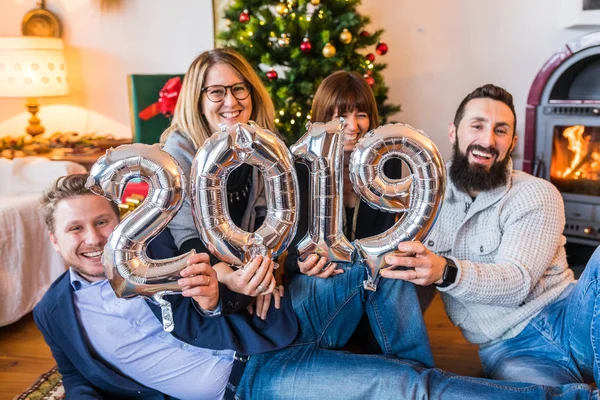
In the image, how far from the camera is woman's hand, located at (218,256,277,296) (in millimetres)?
1143

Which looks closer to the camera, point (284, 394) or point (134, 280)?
point (134, 280)

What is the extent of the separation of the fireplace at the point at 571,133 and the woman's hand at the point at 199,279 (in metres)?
2.31

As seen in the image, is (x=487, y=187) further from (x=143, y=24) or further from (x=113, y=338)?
(x=143, y=24)

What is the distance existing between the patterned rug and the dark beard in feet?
4.65

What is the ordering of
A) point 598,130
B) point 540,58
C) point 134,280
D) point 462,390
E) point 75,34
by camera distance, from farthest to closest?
point 75,34
point 540,58
point 598,130
point 462,390
point 134,280

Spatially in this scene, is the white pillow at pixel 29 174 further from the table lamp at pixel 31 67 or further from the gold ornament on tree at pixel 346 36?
the gold ornament on tree at pixel 346 36

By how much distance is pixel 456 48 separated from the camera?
331 centimetres

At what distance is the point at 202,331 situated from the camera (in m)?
1.33

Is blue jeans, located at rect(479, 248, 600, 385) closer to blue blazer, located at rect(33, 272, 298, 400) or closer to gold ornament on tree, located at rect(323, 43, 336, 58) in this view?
blue blazer, located at rect(33, 272, 298, 400)

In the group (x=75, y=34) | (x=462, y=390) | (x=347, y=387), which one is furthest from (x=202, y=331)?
(x=75, y=34)

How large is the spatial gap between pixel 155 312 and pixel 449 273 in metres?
0.71

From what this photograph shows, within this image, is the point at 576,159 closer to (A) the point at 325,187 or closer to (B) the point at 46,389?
(A) the point at 325,187

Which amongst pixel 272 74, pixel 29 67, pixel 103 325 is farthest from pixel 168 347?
pixel 29 67

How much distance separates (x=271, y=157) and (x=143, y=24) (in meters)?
2.92
